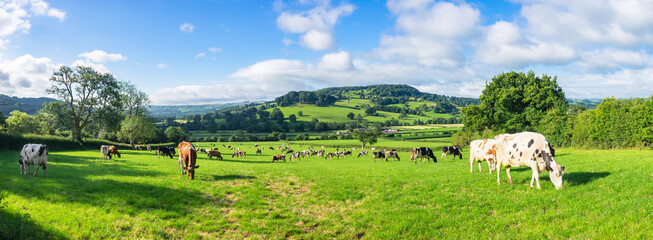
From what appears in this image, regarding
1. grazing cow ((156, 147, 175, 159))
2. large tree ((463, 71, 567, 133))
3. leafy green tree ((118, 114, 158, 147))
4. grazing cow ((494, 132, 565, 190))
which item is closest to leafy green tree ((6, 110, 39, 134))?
leafy green tree ((118, 114, 158, 147))

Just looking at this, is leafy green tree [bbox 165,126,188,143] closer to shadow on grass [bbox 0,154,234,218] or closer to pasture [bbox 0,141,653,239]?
shadow on grass [bbox 0,154,234,218]

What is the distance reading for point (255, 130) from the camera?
140750mm

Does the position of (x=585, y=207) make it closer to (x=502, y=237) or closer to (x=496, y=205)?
(x=496, y=205)

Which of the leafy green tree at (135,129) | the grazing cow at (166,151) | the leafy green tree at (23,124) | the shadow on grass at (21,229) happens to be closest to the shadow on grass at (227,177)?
the shadow on grass at (21,229)

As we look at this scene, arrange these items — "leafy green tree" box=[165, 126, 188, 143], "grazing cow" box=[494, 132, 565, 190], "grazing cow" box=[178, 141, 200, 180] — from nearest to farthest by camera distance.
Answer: "grazing cow" box=[494, 132, 565, 190] → "grazing cow" box=[178, 141, 200, 180] → "leafy green tree" box=[165, 126, 188, 143]

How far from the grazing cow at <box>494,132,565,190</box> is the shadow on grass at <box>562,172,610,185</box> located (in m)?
1.04

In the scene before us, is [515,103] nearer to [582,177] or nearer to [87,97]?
[582,177]

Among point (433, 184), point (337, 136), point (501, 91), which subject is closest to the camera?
point (433, 184)

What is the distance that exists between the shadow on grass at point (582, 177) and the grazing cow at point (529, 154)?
3.42ft

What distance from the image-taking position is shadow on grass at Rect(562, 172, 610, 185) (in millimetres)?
10961

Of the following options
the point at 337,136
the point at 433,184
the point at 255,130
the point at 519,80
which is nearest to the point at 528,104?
the point at 519,80

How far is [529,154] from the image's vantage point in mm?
11375

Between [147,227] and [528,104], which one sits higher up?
[528,104]

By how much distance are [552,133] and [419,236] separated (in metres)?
50.2
